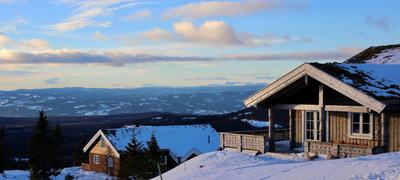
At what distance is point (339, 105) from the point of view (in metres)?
24.6

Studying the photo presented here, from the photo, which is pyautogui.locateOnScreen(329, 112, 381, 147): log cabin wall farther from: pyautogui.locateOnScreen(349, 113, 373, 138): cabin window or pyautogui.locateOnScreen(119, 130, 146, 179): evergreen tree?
pyautogui.locateOnScreen(119, 130, 146, 179): evergreen tree

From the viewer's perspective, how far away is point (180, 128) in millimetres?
59438

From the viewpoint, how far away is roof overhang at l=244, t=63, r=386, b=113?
21.7 m

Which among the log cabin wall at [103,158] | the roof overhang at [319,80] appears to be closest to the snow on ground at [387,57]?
the roof overhang at [319,80]

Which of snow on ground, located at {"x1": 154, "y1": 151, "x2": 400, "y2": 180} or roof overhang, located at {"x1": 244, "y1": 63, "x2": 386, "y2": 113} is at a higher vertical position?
roof overhang, located at {"x1": 244, "y1": 63, "x2": 386, "y2": 113}

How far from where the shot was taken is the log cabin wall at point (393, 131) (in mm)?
22453

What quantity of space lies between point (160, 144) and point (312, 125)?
3036 centimetres

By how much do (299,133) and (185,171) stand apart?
8066mm

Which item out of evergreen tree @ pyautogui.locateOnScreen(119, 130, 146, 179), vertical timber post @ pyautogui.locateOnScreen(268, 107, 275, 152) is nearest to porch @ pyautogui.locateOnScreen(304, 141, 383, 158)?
vertical timber post @ pyautogui.locateOnScreen(268, 107, 275, 152)

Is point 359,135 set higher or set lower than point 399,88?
lower

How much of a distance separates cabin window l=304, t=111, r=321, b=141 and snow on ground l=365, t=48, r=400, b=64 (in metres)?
5.85

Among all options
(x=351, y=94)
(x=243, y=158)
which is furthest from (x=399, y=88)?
(x=243, y=158)

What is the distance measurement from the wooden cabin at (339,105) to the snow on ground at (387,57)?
16.1 feet

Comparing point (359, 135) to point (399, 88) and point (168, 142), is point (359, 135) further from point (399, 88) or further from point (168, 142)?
point (168, 142)
